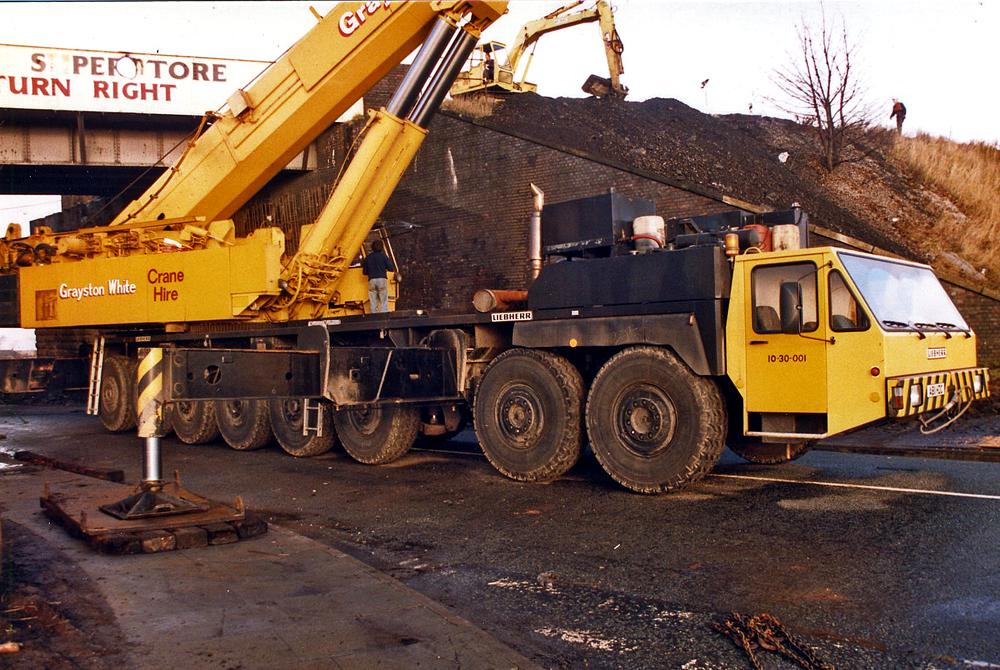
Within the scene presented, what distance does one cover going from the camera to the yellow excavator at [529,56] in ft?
77.0

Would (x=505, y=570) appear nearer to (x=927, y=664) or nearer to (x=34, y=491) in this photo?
(x=927, y=664)

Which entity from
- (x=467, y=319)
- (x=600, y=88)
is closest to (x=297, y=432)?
(x=467, y=319)

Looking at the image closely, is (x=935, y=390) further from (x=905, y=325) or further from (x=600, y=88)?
(x=600, y=88)

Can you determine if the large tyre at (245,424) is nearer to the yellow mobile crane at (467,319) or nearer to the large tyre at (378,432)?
the yellow mobile crane at (467,319)

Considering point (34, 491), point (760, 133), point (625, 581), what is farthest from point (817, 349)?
point (760, 133)

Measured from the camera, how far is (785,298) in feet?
24.7

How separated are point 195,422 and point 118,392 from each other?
216 centimetres

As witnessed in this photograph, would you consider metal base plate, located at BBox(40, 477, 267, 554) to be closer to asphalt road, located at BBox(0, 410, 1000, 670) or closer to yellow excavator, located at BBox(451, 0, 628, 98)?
asphalt road, located at BBox(0, 410, 1000, 670)

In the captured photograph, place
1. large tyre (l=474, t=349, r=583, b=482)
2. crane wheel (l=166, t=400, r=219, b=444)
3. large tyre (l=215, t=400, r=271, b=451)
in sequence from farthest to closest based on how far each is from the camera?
crane wheel (l=166, t=400, r=219, b=444)
large tyre (l=215, t=400, r=271, b=451)
large tyre (l=474, t=349, r=583, b=482)

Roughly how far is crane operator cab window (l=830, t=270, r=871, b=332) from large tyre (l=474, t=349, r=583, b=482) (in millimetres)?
2646

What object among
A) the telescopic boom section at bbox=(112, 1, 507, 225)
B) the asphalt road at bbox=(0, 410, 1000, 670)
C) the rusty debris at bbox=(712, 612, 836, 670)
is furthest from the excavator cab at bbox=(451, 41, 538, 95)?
the rusty debris at bbox=(712, 612, 836, 670)

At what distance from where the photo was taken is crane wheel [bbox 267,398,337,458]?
1171 cm

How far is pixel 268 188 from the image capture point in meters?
24.5

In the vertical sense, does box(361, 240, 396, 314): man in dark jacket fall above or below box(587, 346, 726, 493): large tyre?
above
